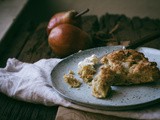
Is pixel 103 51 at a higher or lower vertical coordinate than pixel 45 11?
higher

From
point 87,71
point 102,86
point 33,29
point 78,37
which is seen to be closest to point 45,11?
point 33,29

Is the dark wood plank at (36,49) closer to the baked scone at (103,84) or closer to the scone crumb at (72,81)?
the scone crumb at (72,81)

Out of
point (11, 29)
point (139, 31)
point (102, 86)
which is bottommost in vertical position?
point (139, 31)

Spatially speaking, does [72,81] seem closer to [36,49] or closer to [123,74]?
[123,74]

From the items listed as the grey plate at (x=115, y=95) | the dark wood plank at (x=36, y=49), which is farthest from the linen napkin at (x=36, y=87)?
the dark wood plank at (x=36, y=49)

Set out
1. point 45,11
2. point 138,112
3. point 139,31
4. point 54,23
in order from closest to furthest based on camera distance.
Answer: point 138,112 → point 54,23 → point 139,31 → point 45,11

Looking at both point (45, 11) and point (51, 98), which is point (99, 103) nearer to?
point (51, 98)

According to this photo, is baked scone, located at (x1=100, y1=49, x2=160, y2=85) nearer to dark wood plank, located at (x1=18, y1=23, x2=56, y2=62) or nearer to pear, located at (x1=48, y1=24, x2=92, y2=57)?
pear, located at (x1=48, y1=24, x2=92, y2=57)
